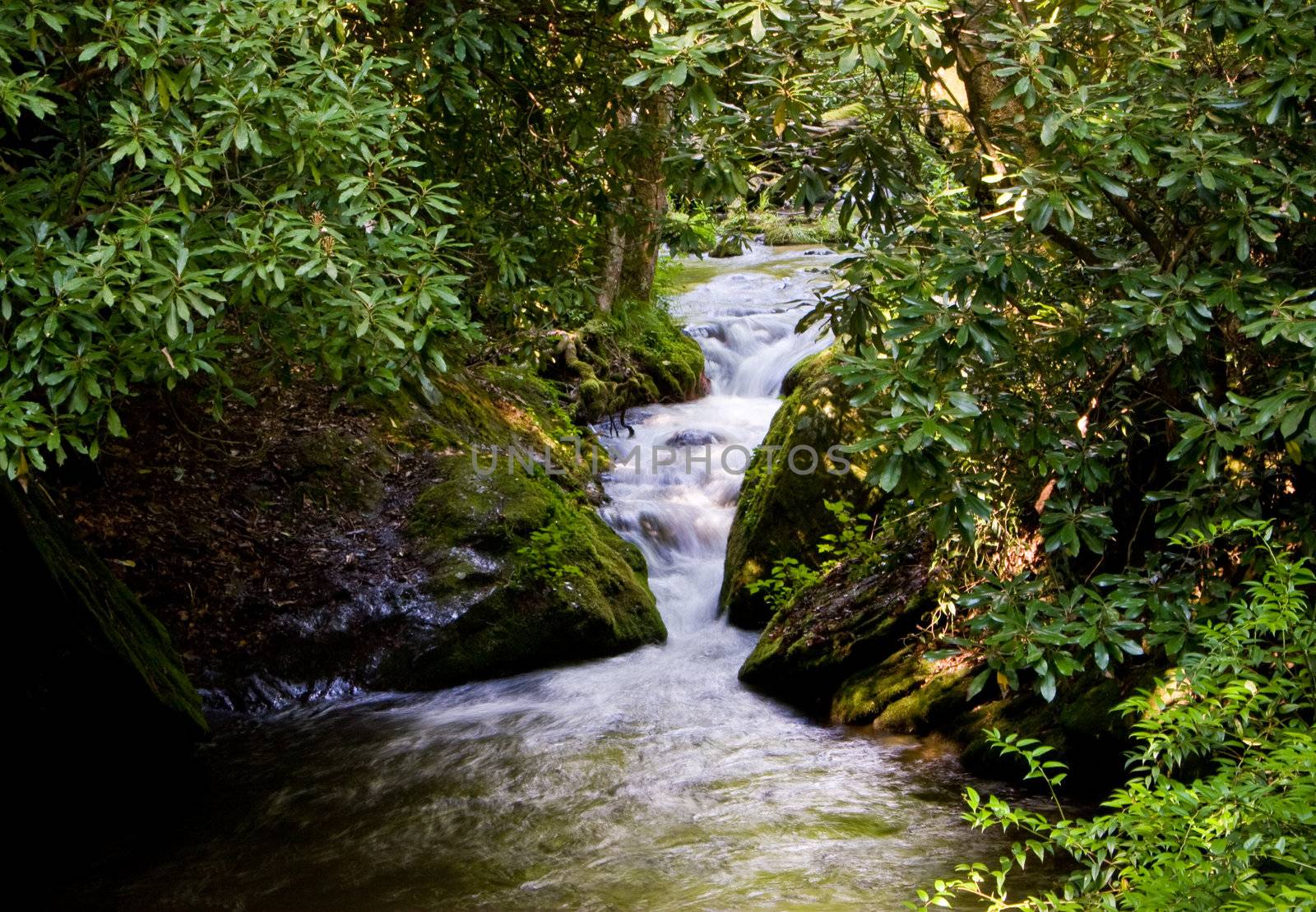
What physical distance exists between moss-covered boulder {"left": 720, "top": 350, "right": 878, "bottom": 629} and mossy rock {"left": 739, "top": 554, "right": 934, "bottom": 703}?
985 millimetres

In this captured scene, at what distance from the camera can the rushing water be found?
4848 mm

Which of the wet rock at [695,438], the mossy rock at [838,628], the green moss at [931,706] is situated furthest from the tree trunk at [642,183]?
the wet rock at [695,438]

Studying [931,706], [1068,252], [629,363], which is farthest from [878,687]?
[629,363]

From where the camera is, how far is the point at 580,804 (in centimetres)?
595

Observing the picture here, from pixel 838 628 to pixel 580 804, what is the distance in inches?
96.5

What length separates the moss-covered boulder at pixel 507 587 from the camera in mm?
8352

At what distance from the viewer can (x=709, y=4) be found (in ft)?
13.1

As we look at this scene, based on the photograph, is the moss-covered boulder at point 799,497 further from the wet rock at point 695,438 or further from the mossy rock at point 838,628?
the wet rock at point 695,438

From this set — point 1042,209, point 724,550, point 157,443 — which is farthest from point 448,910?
point 724,550

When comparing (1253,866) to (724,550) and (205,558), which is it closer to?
(205,558)

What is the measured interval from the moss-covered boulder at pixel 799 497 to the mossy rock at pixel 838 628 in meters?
0.99

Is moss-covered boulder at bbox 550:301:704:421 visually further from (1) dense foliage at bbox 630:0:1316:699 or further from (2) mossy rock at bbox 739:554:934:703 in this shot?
(1) dense foliage at bbox 630:0:1316:699

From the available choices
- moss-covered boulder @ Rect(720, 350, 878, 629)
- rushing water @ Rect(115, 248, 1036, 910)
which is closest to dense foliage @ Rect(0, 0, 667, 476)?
rushing water @ Rect(115, 248, 1036, 910)

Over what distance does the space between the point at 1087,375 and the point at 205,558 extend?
20.9 feet
